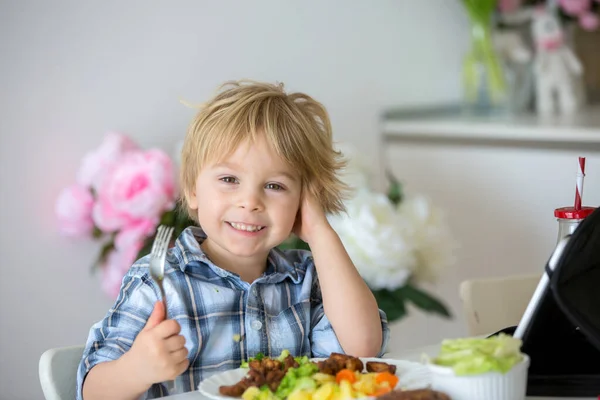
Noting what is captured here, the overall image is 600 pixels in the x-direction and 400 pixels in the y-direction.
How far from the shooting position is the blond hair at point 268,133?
4.10 feet

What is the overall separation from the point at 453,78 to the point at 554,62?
0.34m

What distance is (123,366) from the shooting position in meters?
1.07

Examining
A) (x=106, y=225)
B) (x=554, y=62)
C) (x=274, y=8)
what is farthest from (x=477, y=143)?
(x=106, y=225)

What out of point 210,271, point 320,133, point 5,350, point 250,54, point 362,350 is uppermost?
point 250,54

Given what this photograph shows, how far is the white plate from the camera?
0.96 metres

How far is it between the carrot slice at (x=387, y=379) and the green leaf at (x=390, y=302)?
106cm

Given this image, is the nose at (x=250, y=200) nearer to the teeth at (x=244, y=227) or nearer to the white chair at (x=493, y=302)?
the teeth at (x=244, y=227)

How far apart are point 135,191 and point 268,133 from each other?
0.62 meters

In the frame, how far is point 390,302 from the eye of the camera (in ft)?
6.64

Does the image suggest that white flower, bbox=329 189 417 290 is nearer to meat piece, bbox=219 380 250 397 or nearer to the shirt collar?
the shirt collar

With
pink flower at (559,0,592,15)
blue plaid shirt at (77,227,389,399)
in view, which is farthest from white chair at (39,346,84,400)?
pink flower at (559,0,592,15)

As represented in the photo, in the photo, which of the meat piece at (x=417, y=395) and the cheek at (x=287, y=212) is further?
the cheek at (x=287, y=212)

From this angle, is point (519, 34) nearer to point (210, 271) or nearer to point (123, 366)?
point (210, 271)

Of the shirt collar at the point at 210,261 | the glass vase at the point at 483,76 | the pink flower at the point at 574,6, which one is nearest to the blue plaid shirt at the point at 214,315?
the shirt collar at the point at 210,261
